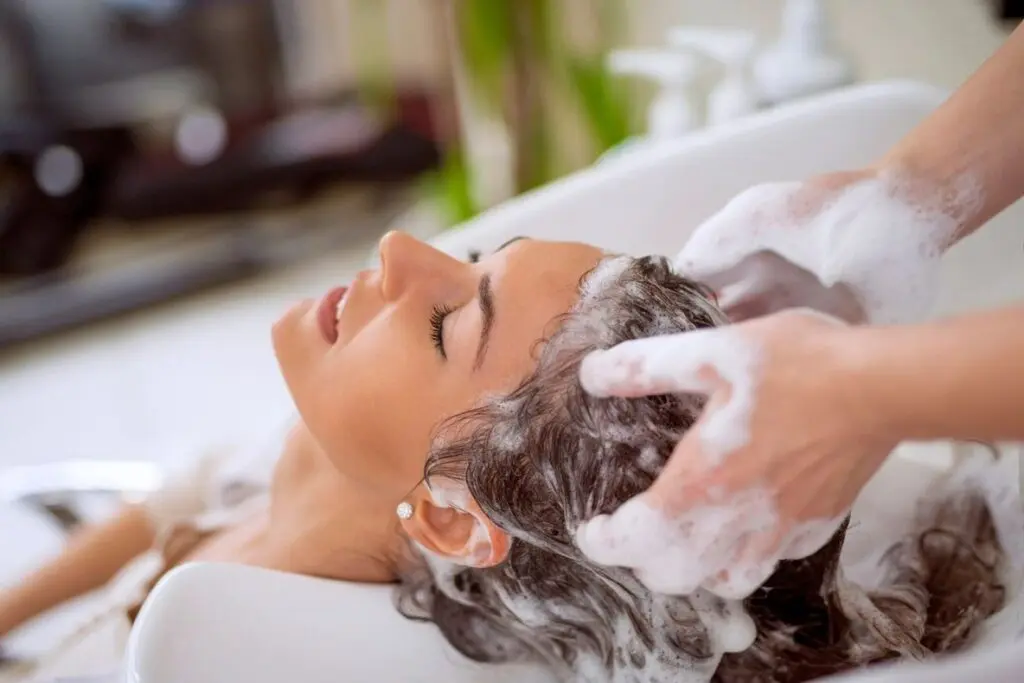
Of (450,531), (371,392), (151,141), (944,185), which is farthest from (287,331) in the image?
(151,141)

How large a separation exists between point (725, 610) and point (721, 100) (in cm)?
78

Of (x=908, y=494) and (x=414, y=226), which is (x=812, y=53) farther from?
(x=414, y=226)

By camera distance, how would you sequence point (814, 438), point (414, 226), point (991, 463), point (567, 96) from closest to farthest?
point (814, 438) < point (991, 463) < point (567, 96) < point (414, 226)

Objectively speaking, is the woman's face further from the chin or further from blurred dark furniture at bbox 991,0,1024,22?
blurred dark furniture at bbox 991,0,1024,22

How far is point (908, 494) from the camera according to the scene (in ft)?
3.15

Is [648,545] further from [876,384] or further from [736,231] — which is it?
[736,231]

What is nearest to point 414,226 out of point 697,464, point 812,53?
point 812,53

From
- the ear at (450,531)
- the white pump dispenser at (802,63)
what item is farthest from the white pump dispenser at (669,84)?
the ear at (450,531)

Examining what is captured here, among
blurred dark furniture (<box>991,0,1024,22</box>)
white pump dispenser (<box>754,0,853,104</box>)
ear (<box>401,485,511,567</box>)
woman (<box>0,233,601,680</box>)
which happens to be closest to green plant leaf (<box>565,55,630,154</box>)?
white pump dispenser (<box>754,0,853,104</box>)

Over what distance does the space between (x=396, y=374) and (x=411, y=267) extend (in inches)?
4.2

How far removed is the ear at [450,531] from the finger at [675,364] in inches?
9.2

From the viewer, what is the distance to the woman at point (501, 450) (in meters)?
0.77

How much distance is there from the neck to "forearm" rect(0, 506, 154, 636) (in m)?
0.33

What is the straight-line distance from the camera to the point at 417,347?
82cm
